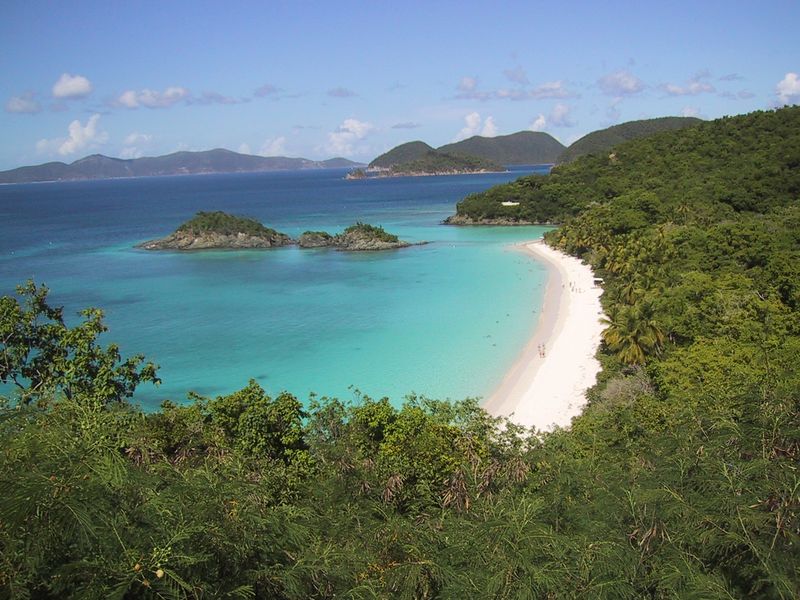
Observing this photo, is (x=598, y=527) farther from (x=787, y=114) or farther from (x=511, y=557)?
(x=787, y=114)

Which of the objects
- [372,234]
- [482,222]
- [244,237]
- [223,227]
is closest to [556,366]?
[372,234]

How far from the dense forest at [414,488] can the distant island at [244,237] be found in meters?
39.7

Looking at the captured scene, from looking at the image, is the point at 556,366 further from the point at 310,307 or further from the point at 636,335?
the point at 310,307

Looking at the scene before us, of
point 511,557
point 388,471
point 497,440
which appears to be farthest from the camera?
point 497,440

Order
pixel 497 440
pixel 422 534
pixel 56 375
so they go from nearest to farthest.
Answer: pixel 422 534 → pixel 497 440 → pixel 56 375

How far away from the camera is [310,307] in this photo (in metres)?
34.8

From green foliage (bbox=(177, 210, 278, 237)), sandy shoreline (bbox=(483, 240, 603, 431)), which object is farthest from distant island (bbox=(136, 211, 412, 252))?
sandy shoreline (bbox=(483, 240, 603, 431))

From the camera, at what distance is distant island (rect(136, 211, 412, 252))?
5803cm

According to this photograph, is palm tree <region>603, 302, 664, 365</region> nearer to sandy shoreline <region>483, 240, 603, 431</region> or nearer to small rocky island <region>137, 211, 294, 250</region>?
sandy shoreline <region>483, 240, 603, 431</region>

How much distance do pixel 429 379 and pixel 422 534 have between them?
16854 millimetres

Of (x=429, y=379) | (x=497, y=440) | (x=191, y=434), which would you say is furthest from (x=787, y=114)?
(x=191, y=434)

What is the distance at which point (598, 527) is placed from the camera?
5.48m

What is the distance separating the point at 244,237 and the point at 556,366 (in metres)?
45.9

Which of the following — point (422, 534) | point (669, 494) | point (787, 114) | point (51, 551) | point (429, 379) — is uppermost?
point (787, 114)
